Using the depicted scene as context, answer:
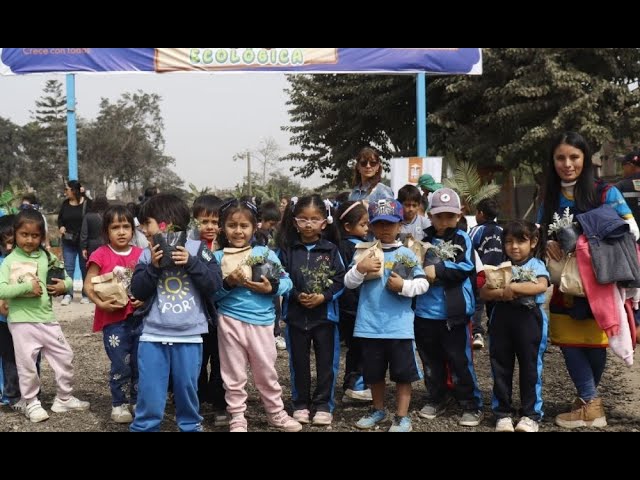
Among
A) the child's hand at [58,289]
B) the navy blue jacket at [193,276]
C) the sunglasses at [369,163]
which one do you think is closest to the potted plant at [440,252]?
the sunglasses at [369,163]

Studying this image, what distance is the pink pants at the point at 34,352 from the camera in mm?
4816

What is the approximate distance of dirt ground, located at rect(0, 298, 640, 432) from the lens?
181 inches

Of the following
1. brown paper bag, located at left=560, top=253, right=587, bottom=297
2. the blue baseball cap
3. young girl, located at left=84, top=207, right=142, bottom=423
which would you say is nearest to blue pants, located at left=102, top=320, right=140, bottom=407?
young girl, located at left=84, top=207, right=142, bottom=423

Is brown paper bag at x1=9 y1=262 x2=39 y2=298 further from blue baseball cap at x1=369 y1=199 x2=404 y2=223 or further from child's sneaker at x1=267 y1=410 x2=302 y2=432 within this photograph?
blue baseball cap at x1=369 y1=199 x2=404 y2=223

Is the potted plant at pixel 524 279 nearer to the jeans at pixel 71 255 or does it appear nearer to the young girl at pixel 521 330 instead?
the young girl at pixel 521 330

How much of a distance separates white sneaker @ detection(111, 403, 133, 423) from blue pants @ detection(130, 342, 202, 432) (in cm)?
62

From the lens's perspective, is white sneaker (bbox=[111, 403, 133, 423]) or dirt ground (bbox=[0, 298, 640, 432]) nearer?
dirt ground (bbox=[0, 298, 640, 432])

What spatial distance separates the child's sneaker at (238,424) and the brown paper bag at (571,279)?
2.26 meters

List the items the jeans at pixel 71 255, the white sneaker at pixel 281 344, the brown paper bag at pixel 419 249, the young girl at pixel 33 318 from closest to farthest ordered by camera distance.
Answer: the brown paper bag at pixel 419 249, the young girl at pixel 33 318, the white sneaker at pixel 281 344, the jeans at pixel 71 255

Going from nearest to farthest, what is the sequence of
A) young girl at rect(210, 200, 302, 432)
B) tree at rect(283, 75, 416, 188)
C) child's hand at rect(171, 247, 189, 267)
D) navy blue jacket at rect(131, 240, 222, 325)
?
child's hand at rect(171, 247, 189, 267) < navy blue jacket at rect(131, 240, 222, 325) < young girl at rect(210, 200, 302, 432) < tree at rect(283, 75, 416, 188)

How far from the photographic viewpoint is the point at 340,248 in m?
5.16

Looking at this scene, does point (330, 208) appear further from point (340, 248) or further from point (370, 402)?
point (370, 402)

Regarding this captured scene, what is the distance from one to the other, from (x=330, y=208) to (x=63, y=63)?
8.13 m

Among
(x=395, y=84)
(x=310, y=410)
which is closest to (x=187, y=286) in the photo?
(x=310, y=410)
